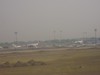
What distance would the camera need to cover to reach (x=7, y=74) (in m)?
17.9

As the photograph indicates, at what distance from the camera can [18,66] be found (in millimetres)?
23000

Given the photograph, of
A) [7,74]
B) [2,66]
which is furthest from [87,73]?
[2,66]

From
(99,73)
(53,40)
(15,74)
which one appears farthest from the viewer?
(53,40)

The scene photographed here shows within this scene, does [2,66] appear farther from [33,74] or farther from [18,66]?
[33,74]

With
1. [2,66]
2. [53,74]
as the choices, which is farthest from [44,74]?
[2,66]

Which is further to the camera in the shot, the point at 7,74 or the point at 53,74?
the point at 7,74

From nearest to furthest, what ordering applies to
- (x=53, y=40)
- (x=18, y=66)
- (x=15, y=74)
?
(x=15, y=74), (x=18, y=66), (x=53, y=40)

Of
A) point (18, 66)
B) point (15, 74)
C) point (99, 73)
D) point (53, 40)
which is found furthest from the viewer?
point (53, 40)

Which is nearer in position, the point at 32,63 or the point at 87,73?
the point at 87,73

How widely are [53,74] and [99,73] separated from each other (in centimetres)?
332

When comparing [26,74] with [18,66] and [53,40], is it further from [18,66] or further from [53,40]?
[53,40]

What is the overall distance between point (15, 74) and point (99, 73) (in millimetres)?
6396

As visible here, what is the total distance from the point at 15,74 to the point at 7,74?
2.44ft

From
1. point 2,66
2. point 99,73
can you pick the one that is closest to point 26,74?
point 99,73
